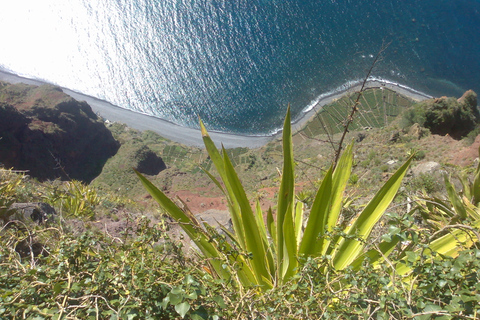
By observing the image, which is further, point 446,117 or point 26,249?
point 446,117

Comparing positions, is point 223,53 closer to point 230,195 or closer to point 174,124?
point 174,124

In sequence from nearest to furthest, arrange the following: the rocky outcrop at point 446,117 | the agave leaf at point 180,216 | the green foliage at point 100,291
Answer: the green foliage at point 100,291 → the agave leaf at point 180,216 → the rocky outcrop at point 446,117

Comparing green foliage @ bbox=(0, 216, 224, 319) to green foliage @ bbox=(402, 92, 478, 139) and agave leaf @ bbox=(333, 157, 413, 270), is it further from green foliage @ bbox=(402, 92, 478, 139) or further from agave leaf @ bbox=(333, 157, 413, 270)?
green foliage @ bbox=(402, 92, 478, 139)

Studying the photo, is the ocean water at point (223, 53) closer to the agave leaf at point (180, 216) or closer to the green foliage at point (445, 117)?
the green foliage at point (445, 117)

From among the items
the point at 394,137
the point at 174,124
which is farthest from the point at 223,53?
the point at 394,137

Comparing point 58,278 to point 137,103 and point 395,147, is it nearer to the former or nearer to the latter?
point 395,147

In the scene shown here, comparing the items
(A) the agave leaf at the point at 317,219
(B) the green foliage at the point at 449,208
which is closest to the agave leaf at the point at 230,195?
(A) the agave leaf at the point at 317,219
